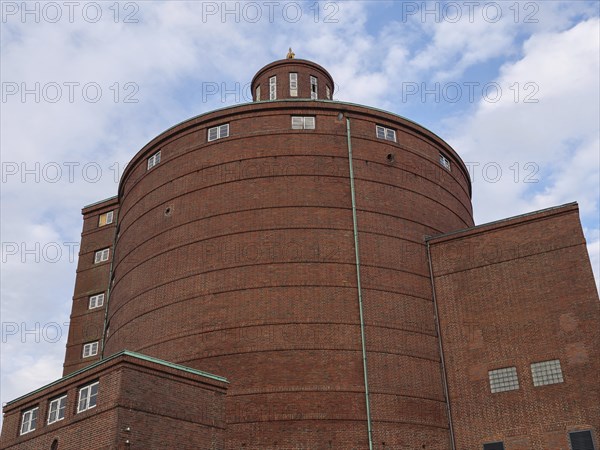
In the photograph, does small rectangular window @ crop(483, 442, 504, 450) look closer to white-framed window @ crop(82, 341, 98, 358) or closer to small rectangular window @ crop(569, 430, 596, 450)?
small rectangular window @ crop(569, 430, 596, 450)

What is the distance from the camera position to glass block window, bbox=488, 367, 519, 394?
98.3 feet

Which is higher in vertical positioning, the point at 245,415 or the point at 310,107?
the point at 310,107

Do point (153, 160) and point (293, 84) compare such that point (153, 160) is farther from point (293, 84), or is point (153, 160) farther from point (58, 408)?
point (58, 408)

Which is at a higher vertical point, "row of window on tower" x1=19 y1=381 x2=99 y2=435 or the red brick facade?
the red brick facade

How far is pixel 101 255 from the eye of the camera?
4647 centimetres

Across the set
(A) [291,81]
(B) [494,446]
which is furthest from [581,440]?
(A) [291,81]

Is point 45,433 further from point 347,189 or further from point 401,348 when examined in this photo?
point 347,189

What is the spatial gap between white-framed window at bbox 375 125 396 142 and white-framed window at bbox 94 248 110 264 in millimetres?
20854

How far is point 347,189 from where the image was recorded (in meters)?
34.2

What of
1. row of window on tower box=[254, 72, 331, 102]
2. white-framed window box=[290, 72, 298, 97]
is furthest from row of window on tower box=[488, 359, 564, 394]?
white-framed window box=[290, 72, 298, 97]

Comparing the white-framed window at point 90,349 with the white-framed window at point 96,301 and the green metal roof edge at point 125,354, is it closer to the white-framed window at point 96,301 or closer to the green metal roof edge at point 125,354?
the white-framed window at point 96,301

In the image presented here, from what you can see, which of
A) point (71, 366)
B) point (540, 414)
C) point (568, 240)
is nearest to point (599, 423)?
point (540, 414)

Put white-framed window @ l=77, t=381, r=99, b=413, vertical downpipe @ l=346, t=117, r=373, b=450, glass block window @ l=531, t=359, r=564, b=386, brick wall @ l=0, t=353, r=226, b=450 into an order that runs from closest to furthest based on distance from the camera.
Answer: brick wall @ l=0, t=353, r=226, b=450 < white-framed window @ l=77, t=381, r=99, b=413 < glass block window @ l=531, t=359, r=564, b=386 < vertical downpipe @ l=346, t=117, r=373, b=450

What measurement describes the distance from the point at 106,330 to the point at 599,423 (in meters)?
27.6
